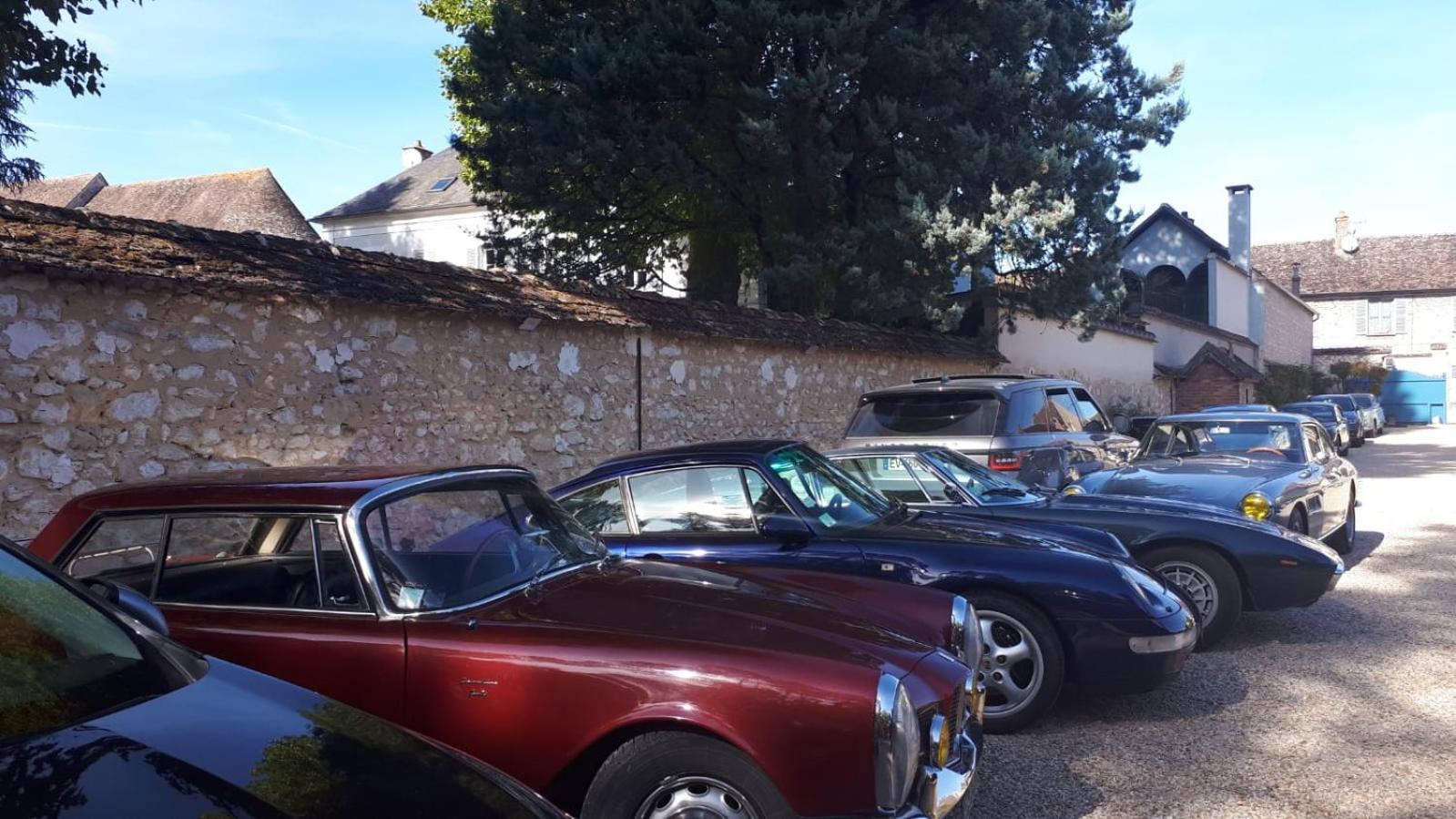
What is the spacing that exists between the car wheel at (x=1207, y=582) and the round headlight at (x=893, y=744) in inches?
160

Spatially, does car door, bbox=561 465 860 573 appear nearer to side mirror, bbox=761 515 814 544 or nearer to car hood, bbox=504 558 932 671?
side mirror, bbox=761 515 814 544

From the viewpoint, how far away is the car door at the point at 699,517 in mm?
5391

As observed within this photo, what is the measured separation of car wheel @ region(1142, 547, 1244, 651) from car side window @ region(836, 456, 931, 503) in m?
1.55

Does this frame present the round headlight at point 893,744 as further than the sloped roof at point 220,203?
No

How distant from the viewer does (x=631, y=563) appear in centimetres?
443

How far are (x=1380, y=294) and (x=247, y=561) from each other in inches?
2508

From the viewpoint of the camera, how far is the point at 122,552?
13.0 feet

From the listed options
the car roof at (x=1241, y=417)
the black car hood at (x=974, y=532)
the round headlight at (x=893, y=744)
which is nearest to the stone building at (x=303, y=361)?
the black car hood at (x=974, y=532)

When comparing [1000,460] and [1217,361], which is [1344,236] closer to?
[1217,361]

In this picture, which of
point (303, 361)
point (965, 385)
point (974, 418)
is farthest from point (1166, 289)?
point (303, 361)

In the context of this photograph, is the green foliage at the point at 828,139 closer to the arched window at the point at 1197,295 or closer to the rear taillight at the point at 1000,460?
the rear taillight at the point at 1000,460

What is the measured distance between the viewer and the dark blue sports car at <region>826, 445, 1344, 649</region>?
6.63 metres

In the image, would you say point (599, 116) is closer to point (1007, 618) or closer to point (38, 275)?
point (38, 275)

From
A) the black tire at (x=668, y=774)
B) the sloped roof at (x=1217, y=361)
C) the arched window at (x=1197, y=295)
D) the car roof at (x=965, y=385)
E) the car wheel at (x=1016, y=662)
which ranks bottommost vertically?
the car wheel at (x=1016, y=662)
